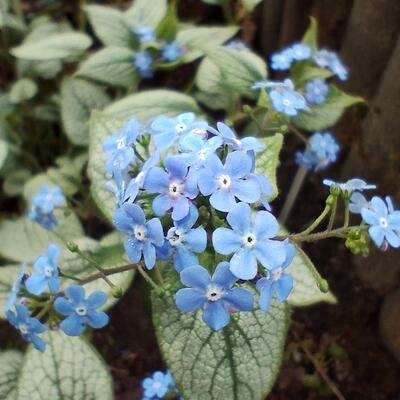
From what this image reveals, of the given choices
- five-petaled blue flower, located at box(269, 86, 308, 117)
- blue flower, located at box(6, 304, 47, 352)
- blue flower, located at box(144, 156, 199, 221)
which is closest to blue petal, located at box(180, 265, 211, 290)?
blue flower, located at box(144, 156, 199, 221)

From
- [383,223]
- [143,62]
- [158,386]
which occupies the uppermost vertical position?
[383,223]

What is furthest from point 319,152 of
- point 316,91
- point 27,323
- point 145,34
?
point 27,323

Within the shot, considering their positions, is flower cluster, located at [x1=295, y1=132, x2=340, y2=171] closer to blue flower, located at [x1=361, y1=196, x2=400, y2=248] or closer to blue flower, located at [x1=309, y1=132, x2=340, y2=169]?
blue flower, located at [x1=309, y1=132, x2=340, y2=169]

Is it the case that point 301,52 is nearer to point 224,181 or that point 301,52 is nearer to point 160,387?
point 224,181

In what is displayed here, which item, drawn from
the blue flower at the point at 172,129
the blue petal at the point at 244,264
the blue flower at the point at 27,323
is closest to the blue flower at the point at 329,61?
the blue flower at the point at 172,129

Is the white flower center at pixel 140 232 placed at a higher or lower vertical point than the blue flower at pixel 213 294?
higher

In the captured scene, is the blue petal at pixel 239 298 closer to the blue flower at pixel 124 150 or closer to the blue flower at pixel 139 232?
the blue flower at pixel 139 232
